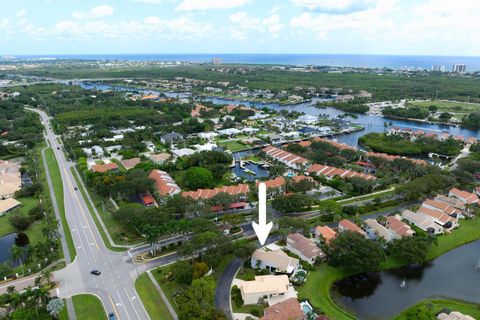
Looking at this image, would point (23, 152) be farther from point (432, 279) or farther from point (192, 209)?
point (432, 279)

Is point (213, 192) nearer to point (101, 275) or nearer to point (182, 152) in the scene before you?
point (101, 275)

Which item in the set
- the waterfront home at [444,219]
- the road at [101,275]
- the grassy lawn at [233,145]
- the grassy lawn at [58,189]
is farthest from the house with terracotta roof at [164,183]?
the waterfront home at [444,219]

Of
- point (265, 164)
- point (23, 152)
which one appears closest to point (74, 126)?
point (23, 152)

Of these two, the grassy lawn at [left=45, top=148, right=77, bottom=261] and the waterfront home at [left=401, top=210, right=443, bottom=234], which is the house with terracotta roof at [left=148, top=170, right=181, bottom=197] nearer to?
the grassy lawn at [left=45, top=148, right=77, bottom=261]

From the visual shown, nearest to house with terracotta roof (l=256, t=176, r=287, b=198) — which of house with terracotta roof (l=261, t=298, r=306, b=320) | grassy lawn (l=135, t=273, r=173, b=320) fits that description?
grassy lawn (l=135, t=273, r=173, b=320)

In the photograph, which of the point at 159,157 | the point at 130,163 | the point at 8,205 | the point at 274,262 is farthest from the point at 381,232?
the point at 8,205
